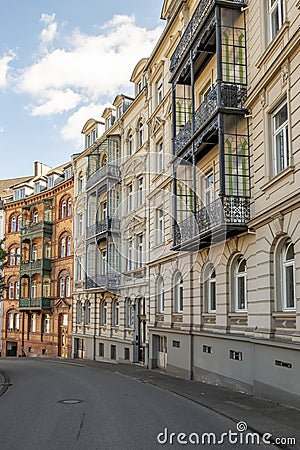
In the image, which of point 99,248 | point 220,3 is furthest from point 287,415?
point 99,248

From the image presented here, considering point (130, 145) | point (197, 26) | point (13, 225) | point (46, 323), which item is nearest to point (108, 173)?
point (130, 145)

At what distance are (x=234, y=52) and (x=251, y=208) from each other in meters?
5.04

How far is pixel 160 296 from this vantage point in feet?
80.7

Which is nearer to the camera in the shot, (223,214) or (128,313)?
(223,214)

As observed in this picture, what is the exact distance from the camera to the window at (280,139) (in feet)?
44.4

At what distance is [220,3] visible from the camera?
16.4 m

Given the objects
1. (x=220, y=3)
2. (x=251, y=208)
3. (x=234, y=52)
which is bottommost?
(x=251, y=208)

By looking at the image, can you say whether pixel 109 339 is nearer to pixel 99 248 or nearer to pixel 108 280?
pixel 108 280

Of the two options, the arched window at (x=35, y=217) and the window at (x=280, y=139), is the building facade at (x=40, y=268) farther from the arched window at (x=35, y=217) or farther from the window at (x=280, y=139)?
the window at (x=280, y=139)

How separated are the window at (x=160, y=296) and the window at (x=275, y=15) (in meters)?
12.7

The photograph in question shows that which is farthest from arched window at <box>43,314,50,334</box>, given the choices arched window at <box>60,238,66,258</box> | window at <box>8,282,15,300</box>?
window at <box>8,282,15,300</box>

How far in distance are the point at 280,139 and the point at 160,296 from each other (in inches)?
487

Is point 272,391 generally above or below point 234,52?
below

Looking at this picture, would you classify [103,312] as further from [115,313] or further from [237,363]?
[237,363]
